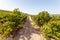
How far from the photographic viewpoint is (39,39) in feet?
40.9

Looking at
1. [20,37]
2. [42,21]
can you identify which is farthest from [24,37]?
[42,21]

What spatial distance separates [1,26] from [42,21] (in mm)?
6916

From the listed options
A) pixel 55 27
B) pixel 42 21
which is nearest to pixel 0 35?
pixel 55 27

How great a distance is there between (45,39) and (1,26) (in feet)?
15.0

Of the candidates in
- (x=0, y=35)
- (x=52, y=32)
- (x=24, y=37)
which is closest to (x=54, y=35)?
(x=52, y=32)

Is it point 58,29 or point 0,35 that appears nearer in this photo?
point 0,35

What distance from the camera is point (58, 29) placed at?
12.6m

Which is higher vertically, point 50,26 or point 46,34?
point 50,26

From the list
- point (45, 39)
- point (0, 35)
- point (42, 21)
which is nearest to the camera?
point (0, 35)

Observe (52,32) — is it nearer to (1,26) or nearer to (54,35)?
(54,35)

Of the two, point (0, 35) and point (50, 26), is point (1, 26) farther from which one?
point (50, 26)

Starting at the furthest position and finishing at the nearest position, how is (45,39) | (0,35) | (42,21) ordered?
(42,21) → (45,39) → (0,35)

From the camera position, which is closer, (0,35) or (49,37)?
(0,35)

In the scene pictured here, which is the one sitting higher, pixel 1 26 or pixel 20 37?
pixel 1 26
